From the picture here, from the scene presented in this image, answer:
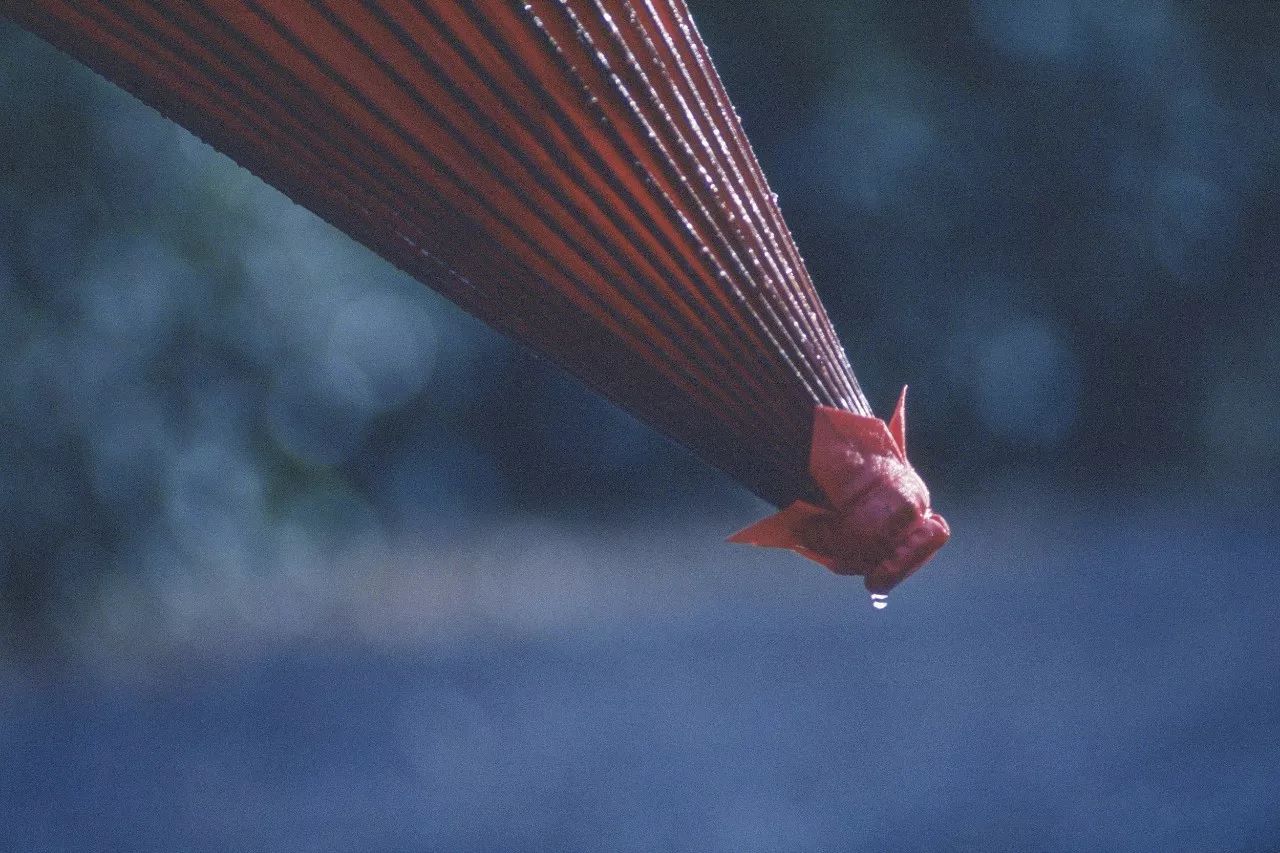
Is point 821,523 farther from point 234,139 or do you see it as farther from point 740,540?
point 234,139

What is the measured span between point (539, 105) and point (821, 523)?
0.95m

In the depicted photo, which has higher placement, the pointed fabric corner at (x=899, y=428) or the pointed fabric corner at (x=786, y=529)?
the pointed fabric corner at (x=899, y=428)

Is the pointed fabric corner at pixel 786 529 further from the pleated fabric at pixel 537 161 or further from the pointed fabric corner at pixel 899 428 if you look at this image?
the pointed fabric corner at pixel 899 428

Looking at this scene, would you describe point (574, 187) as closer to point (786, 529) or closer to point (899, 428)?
point (786, 529)

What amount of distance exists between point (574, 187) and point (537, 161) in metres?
0.07

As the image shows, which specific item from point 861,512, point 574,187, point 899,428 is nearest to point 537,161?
point 574,187

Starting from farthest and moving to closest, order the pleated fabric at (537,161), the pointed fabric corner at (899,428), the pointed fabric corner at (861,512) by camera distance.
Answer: the pointed fabric corner at (899,428) < the pointed fabric corner at (861,512) < the pleated fabric at (537,161)

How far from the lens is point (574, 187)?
138 centimetres

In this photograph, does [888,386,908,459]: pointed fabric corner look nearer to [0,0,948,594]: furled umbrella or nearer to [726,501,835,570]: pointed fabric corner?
[0,0,948,594]: furled umbrella

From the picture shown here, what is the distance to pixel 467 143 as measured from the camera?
1.29m

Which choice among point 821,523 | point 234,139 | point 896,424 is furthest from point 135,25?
point 896,424

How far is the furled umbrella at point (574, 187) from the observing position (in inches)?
46.4

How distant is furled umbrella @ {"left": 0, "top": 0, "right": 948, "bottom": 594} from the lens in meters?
1.18

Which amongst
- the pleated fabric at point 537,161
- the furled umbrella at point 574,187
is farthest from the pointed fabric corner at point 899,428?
the pleated fabric at point 537,161
